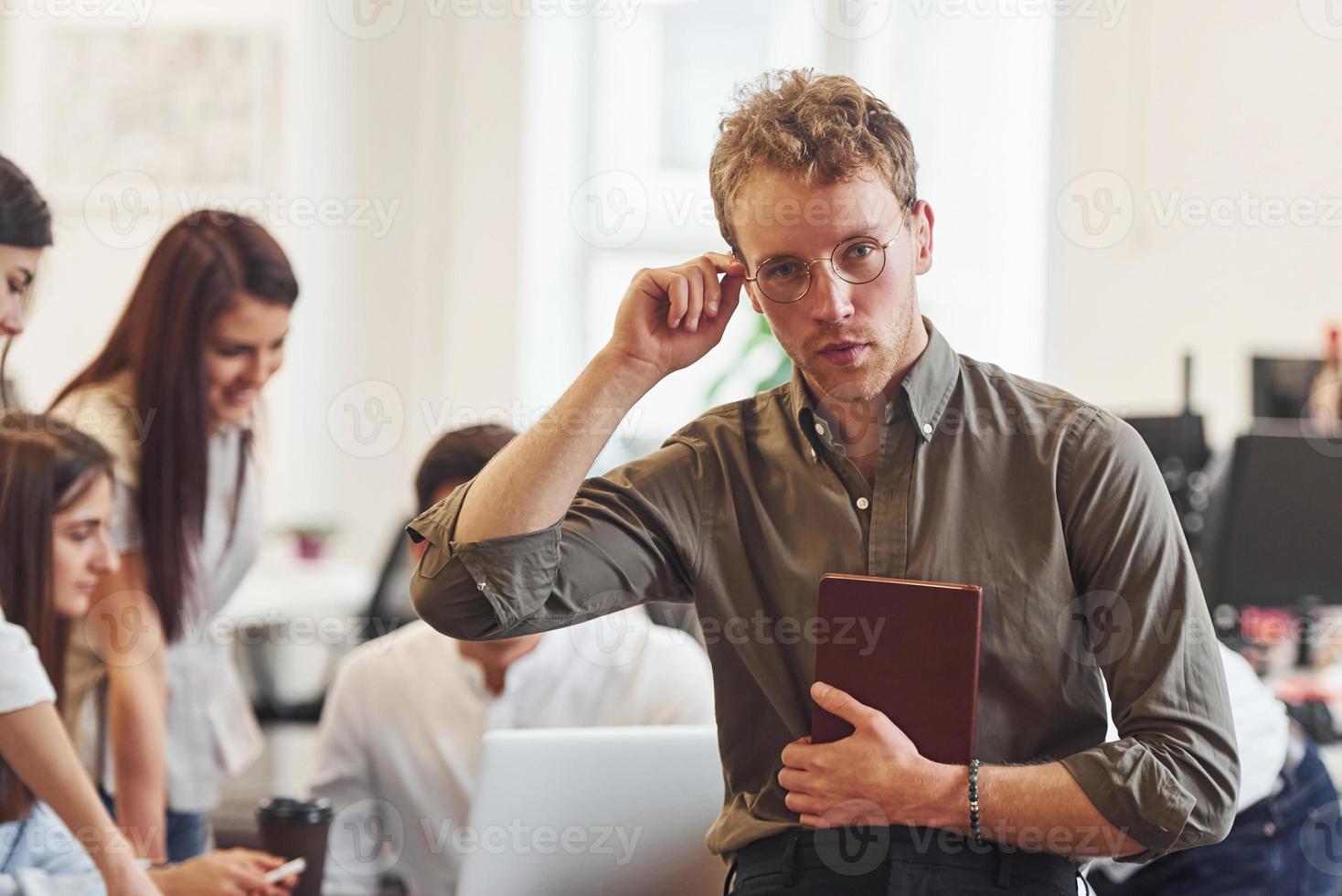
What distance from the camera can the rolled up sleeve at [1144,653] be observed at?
1177 millimetres

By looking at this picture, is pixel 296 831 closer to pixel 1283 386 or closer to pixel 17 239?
pixel 17 239

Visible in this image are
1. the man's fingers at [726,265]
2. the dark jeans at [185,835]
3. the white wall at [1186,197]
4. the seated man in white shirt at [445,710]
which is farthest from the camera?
the white wall at [1186,197]

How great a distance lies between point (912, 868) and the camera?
1.25m

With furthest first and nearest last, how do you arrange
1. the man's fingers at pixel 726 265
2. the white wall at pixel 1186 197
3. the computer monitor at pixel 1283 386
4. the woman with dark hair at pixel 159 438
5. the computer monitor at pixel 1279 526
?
the white wall at pixel 1186 197 < the computer monitor at pixel 1283 386 < the computer monitor at pixel 1279 526 < the woman with dark hair at pixel 159 438 < the man's fingers at pixel 726 265

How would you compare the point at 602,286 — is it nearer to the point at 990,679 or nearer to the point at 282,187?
the point at 282,187

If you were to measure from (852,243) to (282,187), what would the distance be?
356cm

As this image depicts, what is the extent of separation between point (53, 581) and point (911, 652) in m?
1.11

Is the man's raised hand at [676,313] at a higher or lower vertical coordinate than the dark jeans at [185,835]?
higher

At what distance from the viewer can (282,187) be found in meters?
4.47

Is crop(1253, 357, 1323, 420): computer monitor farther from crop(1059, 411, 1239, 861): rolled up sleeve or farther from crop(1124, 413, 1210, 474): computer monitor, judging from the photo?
crop(1059, 411, 1239, 861): rolled up sleeve

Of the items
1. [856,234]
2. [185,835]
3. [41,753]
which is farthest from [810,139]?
[185,835]

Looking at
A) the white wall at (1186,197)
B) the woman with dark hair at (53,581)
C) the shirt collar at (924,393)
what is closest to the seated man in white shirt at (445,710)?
the woman with dark hair at (53,581)

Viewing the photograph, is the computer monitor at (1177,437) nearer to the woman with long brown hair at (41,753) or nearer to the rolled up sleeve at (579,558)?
the rolled up sleeve at (579,558)

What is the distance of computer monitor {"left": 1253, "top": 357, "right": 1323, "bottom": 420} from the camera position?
3258 millimetres
